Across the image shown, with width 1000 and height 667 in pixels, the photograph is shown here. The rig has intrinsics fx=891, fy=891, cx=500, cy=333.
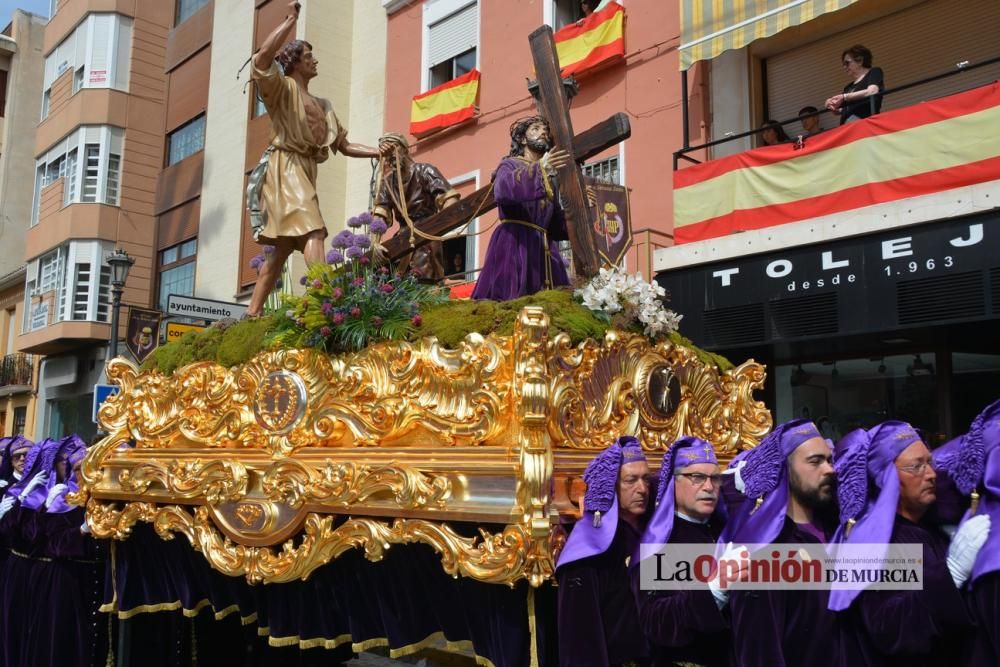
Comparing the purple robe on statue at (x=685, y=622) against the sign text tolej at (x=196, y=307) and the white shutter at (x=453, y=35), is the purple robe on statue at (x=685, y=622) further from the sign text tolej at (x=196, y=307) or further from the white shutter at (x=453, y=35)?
the white shutter at (x=453, y=35)

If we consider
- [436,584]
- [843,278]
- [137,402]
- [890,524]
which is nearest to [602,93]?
[843,278]

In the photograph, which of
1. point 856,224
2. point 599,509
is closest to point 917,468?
point 599,509

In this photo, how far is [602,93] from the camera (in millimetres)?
10922

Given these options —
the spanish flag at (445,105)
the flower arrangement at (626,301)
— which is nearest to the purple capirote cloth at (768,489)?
the flower arrangement at (626,301)

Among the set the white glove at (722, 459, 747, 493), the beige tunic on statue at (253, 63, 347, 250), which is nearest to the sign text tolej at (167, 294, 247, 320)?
the beige tunic on statue at (253, 63, 347, 250)

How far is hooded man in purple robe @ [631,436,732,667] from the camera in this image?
289 centimetres

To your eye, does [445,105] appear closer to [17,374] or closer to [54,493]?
[54,493]

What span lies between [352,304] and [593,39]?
7582 mm

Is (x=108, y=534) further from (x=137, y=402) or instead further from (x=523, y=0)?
(x=523, y=0)

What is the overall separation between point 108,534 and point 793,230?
6288mm

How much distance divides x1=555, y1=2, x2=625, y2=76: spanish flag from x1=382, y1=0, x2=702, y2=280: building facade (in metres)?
0.14

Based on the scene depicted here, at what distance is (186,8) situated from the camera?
19172 mm

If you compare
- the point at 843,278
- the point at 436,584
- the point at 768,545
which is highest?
the point at 843,278

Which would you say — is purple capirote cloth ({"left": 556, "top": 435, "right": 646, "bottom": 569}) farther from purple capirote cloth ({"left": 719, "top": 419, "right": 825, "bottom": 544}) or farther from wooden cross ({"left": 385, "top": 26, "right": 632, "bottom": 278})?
wooden cross ({"left": 385, "top": 26, "right": 632, "bottom": 278})
